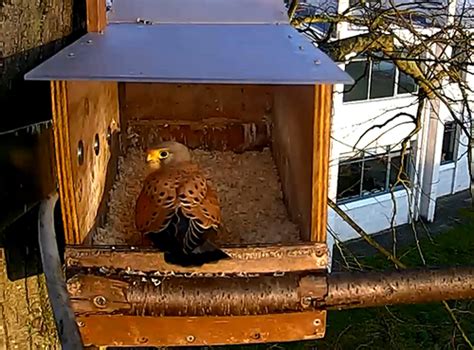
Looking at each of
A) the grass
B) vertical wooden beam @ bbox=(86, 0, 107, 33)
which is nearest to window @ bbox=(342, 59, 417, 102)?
the grass

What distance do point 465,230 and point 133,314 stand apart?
665 centimetres

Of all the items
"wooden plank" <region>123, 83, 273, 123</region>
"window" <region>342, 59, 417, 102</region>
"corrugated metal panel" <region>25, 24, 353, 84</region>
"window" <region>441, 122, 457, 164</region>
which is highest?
"corrugated metal panel" <region>25, 24, 353, 84</region>

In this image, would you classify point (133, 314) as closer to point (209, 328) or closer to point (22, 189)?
point (209, 328)

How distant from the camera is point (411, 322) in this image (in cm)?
411

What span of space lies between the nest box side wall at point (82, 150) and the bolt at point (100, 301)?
0.10 m

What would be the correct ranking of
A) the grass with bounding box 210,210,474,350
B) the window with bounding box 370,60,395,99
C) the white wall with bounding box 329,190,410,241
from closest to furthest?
the grass with bounding box 210,210,474,350 → the window with bounding box 370,60,395,99 → the white wall with bounding box 329,190,410,241

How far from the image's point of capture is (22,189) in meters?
0.95

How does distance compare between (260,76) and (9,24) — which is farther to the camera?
(9,24)

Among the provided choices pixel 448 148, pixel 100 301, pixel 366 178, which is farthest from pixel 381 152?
pixel 100 301

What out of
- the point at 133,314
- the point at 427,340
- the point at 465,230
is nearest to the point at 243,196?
the point at 133,314

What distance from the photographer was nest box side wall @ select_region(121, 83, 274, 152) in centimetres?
175

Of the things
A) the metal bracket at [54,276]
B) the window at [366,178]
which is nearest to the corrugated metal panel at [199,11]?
the metal bracket at [54,276]

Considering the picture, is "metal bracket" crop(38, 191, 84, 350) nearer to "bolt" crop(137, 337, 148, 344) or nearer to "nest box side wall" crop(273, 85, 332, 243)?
"bolt" crop(137, 337, 148, 344)

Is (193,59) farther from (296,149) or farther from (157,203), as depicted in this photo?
(296,149)
